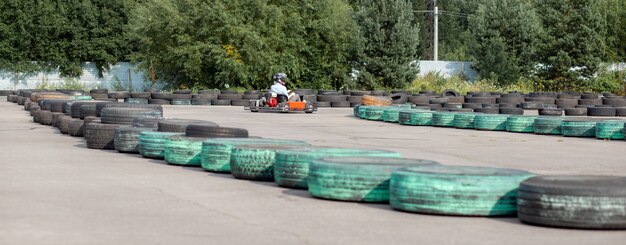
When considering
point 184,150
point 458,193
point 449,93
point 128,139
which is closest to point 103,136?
point 128,139

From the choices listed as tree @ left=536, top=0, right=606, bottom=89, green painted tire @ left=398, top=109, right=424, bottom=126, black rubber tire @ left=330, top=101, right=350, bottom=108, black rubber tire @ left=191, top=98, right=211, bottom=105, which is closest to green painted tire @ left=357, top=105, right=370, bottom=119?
green painted tire @ left=398, top=109, right=424, bottom=126

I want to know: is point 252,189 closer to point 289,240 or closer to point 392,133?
point 289,240

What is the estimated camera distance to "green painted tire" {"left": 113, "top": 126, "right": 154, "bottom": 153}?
13562 millimetres

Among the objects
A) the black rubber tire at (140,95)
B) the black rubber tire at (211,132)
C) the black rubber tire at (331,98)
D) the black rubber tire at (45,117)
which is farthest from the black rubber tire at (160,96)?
the black rubber tire at (211,132)

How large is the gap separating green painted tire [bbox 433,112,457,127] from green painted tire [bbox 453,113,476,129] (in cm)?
20

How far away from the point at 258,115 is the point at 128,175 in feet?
51.8

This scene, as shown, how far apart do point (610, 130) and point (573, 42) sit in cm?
3212

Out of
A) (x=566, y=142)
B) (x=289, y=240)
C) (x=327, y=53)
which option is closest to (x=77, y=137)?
(x=566, y=142)

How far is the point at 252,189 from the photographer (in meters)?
9.56

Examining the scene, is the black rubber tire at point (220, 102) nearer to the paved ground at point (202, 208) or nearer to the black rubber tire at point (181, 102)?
the black rubber tire at point (181, 102)

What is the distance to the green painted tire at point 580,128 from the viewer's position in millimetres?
18359

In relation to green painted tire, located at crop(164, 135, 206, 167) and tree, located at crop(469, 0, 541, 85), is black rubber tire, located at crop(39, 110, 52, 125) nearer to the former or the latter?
green painted tire, located at crop(164, 135, 206, 167)

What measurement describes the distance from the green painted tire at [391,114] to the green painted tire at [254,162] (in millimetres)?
13663

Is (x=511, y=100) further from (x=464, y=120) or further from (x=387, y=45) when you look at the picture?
(x=387, y=45)
